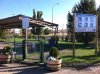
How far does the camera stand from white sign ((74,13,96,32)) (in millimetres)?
18297

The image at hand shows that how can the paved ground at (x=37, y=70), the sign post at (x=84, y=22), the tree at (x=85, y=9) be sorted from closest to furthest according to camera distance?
1. the paved ground at (x=37, y=70)
2. the sign post at (x=84, y=22)
3. the tree at (x=85, y=9)

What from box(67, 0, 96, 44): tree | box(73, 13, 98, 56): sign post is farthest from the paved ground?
box(67, 0, 96, 44): tree

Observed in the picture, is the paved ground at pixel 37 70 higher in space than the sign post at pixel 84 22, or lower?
lower

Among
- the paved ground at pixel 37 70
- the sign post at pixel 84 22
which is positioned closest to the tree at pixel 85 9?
the sign post at pixel 84 22

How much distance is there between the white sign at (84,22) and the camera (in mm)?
18297

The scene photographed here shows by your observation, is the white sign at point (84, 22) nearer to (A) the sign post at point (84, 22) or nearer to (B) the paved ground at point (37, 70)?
(A) the sign post at point (84, 22)

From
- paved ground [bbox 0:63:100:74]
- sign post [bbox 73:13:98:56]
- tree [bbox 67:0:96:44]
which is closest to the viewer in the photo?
paved ground [bbox 0:63:100:74]

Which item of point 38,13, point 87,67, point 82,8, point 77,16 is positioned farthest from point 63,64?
point 38,13

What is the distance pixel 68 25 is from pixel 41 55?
32219mm

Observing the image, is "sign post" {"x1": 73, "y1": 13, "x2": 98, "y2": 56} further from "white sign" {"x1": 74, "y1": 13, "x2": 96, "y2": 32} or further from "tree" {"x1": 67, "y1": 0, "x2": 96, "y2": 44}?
"tree" {"x1": 67, "y1": 0, "x2": 96, "y2": 44}

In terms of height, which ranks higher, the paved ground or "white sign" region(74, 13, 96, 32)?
"white sign" region(74, 13, 96, 32)

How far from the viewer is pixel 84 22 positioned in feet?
60.4

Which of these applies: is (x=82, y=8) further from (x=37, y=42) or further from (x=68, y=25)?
(x=37, y=42)

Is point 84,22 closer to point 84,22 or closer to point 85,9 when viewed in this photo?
point 84,22
